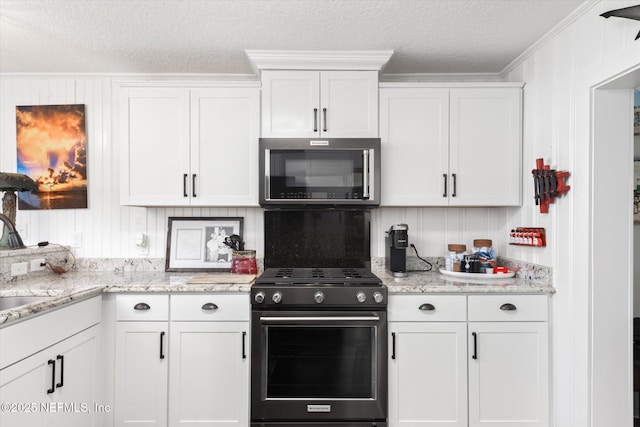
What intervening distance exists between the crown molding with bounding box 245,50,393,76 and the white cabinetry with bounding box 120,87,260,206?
22cm

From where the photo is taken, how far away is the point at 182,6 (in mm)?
1900

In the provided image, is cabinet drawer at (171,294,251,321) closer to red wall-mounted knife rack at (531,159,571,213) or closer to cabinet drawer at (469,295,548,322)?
cabinet drawer at (469,295,548,322)

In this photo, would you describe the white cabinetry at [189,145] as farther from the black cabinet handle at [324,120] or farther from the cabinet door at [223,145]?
the black cabinet handle at [324,120]

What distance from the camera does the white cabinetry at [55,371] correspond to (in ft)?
5.00

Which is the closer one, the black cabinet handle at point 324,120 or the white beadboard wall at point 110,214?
the black cabinet handle at point 324,120

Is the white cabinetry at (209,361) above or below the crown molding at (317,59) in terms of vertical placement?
below

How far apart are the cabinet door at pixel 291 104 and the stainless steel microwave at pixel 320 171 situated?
0.31ft

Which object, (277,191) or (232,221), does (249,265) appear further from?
(277,191)

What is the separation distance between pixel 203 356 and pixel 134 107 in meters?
1.66

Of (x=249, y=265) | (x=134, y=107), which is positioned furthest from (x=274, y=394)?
(x=134, y=107)

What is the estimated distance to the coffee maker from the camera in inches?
95.4

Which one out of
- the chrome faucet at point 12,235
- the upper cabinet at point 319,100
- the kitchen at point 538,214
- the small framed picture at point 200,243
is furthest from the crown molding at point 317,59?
the chrome faucet at point 12,235

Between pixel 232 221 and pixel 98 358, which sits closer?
pixel 98 358

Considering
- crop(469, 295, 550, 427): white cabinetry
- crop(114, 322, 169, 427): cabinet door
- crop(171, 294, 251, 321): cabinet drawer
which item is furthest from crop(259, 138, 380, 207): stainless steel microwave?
crop(114, 322, 169, 427): cabinet door
